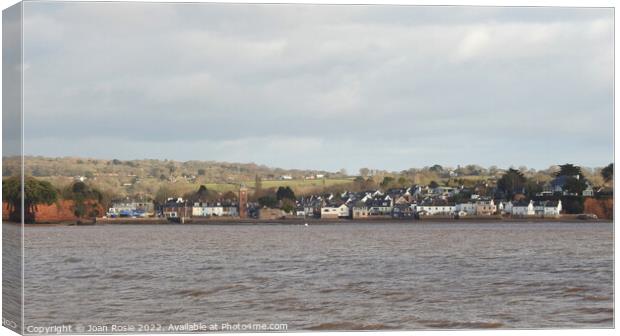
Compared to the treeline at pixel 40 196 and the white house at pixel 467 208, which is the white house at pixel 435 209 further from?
the treeline at pixel 40 196

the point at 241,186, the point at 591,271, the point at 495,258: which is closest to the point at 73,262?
the point at 241,186

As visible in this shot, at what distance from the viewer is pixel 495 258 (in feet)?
58.6

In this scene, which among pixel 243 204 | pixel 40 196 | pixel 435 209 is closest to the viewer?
pixel 40 196

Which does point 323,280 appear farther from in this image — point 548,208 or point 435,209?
point 548,208

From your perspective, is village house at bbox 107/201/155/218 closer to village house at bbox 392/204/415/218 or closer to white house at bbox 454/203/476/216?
village house at bbox 392/204/415/218

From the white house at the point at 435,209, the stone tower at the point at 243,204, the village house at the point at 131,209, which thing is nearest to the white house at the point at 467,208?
the white house at the point at 435,209

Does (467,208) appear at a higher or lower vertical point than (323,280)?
higher

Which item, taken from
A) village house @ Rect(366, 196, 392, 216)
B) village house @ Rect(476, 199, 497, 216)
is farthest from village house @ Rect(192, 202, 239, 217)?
village house @ Rect(476, 199, 497, 216)

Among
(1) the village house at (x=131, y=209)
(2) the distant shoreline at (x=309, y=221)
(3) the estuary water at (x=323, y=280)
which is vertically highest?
(1) the village house at (x=131, y=209)

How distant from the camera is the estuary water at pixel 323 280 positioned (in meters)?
14.5

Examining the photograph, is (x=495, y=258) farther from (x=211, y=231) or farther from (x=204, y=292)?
(x=211, y=231)

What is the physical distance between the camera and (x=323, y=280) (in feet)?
52.2

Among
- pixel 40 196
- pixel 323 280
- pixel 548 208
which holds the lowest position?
pixel 323 280

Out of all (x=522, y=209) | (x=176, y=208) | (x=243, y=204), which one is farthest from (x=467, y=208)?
(x=176, y=208)
